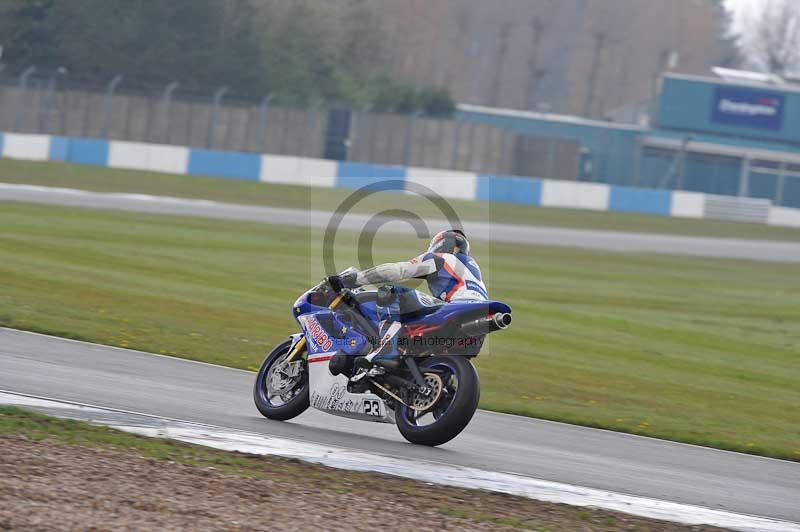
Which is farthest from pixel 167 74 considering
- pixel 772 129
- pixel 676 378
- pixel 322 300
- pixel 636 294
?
pixel 322 300

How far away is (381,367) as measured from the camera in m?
8.82

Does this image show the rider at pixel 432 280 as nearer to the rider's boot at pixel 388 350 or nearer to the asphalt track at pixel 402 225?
the rider's boot at pixel 388 350

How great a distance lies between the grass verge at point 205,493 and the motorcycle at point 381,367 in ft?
3.79

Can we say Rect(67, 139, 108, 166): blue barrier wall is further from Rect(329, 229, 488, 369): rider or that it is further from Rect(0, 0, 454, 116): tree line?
Rect(329, 229, 488, 369): rider

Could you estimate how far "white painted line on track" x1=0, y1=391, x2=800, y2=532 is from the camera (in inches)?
292

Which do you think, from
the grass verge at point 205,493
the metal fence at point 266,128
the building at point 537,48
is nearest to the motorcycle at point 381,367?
the grass verge at point 205,493

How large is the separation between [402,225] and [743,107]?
102 ft

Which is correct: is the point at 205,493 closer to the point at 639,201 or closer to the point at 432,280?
the point at 432,280

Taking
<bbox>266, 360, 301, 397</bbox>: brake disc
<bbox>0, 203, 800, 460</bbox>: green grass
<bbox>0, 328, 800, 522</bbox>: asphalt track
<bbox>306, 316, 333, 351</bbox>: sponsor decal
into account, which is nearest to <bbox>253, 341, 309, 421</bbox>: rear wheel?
<bbox>266, 360, 301, 397</bbox>: brake disc

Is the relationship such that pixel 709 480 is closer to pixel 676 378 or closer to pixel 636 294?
pixel 676 378

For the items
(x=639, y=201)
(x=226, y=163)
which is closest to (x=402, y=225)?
(x=226, y=163)

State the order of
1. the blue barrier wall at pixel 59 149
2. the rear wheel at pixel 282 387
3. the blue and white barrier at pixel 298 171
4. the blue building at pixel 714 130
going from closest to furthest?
the rear wheel at pixel 282 387, the blue barrier wall at pixel 59 149, the blue and white barrier at pixel 298 171, the blue building at pixel 714 130

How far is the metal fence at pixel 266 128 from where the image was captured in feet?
134

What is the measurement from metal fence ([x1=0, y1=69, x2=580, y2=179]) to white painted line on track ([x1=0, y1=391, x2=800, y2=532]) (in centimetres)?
3312
